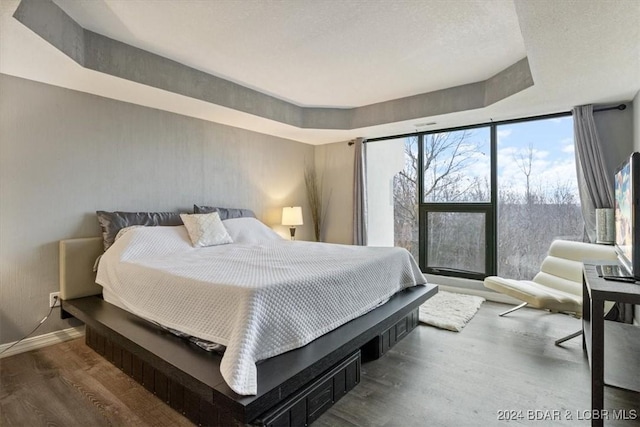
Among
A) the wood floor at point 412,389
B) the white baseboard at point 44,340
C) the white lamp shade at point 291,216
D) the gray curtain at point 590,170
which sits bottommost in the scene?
the wood floor at point 412,389

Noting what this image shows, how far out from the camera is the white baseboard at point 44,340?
2410mm

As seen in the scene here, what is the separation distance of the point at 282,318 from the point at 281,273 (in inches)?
13.5

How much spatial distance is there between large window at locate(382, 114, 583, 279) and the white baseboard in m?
3.94

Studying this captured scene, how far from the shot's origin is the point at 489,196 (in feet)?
13.1

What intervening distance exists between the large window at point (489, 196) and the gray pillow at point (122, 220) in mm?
3240

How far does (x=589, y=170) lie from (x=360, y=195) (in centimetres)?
263

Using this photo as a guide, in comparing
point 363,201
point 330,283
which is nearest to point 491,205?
point 363,201

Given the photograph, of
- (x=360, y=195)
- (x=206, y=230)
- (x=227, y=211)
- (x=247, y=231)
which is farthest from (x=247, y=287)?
(x=360, y=195)

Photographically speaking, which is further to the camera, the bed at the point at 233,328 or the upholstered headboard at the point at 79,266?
the upholstered headboard at the point at 79,266

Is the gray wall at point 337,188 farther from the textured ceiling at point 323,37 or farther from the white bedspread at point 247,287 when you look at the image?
the white bedspread at point 247,287

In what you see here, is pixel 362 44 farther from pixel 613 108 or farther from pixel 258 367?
pixel 613 108

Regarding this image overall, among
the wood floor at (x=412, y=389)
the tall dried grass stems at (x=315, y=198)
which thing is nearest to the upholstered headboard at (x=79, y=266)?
the wood floor at (x=412, y=389)

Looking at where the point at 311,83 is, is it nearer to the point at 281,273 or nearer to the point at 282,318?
the point at 281,273

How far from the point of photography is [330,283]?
198 centimetres
